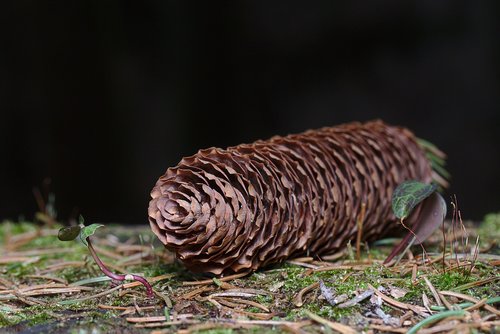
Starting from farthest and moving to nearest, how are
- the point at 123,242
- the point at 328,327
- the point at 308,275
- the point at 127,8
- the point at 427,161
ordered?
1. the point at 127,8
2. the point at 123,242
3. the point at 427,161
4. the point at 308,275
5. the point at 328,327

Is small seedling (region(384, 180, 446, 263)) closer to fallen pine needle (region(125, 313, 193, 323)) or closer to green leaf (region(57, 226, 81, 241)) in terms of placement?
fallen pine needle (region(125, 313, 193, 323))

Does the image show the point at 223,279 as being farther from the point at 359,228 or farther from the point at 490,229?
the point at 490,229

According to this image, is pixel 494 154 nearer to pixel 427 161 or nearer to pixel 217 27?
pixel 217 27

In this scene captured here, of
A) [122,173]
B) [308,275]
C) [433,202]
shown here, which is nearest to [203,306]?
[308,275]

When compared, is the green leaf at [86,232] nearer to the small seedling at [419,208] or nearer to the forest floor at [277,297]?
the forest floor at [277,297]

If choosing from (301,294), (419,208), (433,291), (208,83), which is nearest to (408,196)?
(419,208)

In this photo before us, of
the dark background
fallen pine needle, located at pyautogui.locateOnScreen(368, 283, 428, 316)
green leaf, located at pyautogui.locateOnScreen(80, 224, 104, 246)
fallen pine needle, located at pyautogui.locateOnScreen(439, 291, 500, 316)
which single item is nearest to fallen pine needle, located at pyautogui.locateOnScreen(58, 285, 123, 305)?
green leaf, located at pyautogui.locateOnScreen(80, 224, 104, 246)

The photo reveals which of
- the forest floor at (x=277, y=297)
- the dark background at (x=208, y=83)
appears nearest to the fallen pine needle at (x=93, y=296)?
the forest floor at (x=277, y=297)
